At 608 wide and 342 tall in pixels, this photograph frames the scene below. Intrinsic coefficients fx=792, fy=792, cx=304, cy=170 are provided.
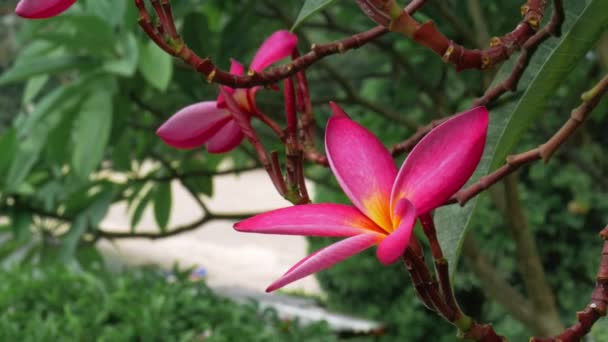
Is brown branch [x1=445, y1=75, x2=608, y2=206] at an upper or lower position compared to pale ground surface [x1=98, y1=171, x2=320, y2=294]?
upper

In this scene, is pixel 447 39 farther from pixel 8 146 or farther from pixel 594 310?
pixel 8 146

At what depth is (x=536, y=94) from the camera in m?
0.40

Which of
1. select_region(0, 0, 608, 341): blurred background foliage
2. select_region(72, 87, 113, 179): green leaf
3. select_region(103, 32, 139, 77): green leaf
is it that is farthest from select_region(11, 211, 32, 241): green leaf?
select_region(103, 32, 139, 77): green leaf

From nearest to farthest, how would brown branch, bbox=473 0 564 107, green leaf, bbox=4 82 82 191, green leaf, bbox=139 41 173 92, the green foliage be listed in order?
brown branch, bbox=473 0 564 107
green leaf, bbox=139 41 173 92
green leaf, bbox=4 82 82 191
the green foliage

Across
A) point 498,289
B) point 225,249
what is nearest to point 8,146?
point 498,289

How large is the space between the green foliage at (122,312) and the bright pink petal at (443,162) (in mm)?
1563

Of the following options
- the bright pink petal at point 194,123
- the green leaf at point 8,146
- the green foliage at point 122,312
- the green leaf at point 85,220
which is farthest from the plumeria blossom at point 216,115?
the green foliage at point 122,312

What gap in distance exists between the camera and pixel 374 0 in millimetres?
305

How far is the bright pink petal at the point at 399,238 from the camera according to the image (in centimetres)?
27

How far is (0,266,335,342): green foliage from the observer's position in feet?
6.04

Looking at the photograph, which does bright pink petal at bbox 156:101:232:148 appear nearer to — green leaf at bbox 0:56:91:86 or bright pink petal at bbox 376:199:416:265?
bright pink petal at bbox 376:199:416:265

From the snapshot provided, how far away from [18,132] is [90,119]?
40 centimetres

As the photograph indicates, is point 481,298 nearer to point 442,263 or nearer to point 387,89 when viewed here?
point 387,89

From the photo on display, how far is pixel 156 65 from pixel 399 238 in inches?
35.7
